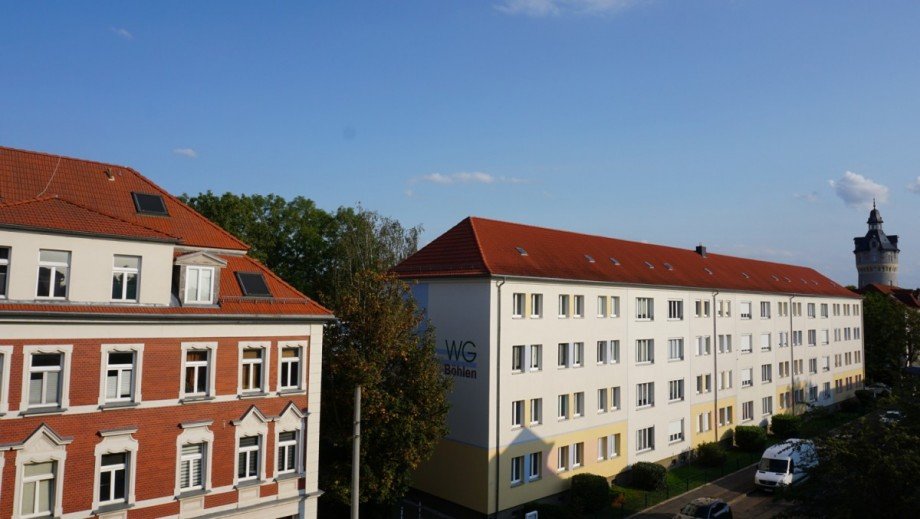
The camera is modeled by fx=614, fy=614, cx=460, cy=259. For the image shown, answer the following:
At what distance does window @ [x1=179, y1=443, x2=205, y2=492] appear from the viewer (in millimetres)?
19984

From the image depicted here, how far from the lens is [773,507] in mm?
31031

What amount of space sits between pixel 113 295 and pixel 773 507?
31329mm

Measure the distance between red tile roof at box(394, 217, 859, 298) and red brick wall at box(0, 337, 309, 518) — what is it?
12.2 metres

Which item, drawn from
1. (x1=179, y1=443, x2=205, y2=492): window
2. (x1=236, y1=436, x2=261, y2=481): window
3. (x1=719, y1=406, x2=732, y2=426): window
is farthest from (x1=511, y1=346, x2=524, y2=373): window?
(x1=719, y1=406, x2=732, y2=426): window

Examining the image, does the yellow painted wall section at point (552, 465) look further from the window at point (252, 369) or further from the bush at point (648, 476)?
the window at point (252, 369)

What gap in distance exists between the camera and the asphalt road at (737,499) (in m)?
30.0

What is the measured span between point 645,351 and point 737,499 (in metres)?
9.25

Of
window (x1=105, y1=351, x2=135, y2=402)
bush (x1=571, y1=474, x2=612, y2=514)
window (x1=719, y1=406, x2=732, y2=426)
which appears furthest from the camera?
window (x1=719, y1=406, x2=732, y2=426)

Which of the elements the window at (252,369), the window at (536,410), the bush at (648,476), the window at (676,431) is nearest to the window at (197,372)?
the window at (252,369)

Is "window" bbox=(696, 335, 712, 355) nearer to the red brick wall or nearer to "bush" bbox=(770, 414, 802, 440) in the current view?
"bush" bbox=(770, 414, 802, 440)

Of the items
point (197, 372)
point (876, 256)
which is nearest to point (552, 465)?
point (197, 372)

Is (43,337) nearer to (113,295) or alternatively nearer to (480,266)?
(113,295)

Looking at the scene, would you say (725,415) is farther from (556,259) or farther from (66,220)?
(66,220)

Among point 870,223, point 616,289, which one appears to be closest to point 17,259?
point 616,289
